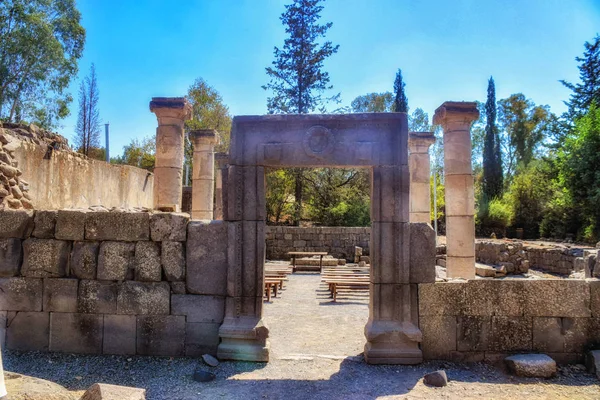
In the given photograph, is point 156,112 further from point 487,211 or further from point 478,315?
point 487,211

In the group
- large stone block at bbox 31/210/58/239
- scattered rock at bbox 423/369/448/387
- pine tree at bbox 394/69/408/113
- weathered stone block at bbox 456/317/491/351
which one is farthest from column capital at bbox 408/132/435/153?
pine tree at bbox 394/69/408/113

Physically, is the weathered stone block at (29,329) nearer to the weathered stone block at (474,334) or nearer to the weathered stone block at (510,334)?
the weathered stone block at (474,334)

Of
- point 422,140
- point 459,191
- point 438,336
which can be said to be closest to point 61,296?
point 438,336

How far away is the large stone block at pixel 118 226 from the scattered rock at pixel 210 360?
1.72 m

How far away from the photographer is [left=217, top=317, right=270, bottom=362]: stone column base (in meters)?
5.11

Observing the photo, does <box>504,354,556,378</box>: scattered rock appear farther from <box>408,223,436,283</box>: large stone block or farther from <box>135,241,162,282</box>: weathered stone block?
<box>135,241,162,282</box>: weathered stone block

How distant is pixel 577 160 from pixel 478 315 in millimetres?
16401

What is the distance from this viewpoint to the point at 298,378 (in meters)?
4.71

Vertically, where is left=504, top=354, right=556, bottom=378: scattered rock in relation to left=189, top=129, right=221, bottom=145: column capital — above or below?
below

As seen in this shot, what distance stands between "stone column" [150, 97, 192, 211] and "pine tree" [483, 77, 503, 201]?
1145 inches

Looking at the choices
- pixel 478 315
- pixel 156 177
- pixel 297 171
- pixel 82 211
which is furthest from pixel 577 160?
pixel 82 211

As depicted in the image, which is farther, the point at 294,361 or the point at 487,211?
the point at 487,211

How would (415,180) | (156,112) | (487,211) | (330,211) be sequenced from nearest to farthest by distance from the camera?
(156,112) < (415,180) < (330,211) < (487,211)

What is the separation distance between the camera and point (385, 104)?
111 feet
